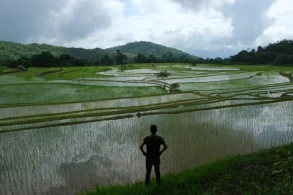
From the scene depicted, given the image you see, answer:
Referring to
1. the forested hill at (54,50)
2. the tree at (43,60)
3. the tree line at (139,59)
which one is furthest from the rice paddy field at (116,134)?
the forested hill at (54,50)

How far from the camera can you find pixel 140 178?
6.16m

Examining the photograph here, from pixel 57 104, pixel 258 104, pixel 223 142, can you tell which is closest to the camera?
pixel 223 142

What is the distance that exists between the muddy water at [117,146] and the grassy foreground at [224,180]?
1.08m

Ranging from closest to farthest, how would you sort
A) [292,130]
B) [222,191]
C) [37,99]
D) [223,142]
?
[222,191]
[223,142]
[292,130]
[37,99]

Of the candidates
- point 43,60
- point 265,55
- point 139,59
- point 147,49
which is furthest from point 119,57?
point 147,49

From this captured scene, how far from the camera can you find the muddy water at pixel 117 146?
6.23 m

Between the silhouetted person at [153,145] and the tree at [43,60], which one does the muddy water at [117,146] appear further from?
the tree at [43,60]

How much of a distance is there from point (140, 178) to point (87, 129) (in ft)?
14.1

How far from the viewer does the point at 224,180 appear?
516 cm

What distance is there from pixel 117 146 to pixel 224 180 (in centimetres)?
394

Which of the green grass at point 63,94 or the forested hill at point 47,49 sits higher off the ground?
the forested hill at point 47,49

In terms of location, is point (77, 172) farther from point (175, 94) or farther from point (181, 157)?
point (175, 94)

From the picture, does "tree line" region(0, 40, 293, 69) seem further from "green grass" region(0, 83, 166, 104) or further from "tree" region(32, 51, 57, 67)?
"green grass" region(0, 83, 166, 104)

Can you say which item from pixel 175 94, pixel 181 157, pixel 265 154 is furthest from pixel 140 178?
pixel 175 94
